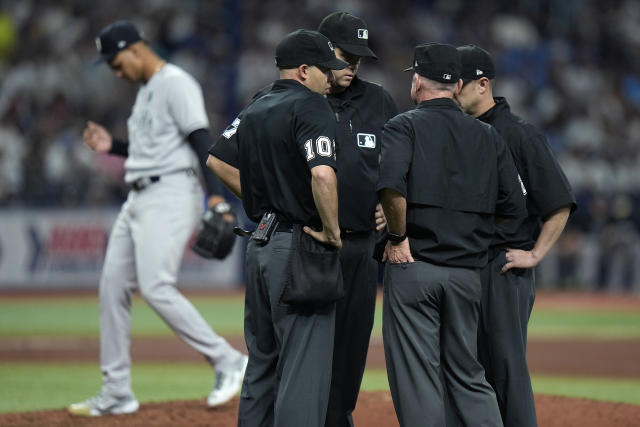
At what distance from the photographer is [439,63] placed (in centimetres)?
481

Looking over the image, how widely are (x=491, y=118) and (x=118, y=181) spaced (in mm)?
13013

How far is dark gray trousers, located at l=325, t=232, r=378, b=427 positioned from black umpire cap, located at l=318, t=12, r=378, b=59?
3.33 feet

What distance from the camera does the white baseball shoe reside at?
6.47 m

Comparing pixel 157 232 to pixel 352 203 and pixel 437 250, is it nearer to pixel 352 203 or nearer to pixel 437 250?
pixel 352 203

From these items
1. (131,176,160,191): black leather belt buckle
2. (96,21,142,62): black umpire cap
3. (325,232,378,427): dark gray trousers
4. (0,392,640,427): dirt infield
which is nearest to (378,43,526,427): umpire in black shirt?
(325,232,378,427): dark gray trousers

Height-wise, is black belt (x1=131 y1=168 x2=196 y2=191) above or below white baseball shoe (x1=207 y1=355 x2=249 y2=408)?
above

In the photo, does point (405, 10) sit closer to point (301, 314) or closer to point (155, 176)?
point (155, 176)

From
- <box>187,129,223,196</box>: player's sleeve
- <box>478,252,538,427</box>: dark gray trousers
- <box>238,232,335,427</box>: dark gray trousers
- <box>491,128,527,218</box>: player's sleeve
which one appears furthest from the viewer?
<box>187,129,223,196</box>: player's sleeve

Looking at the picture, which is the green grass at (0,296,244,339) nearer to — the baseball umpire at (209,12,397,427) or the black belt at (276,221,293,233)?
the baseball umpire at (209,12,397,427)

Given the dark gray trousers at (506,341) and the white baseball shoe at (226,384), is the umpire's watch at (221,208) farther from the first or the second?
the dark gray trousers at (506,341)

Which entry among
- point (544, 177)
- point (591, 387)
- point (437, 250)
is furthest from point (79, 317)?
point (437, 250)

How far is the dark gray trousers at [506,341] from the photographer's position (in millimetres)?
5098

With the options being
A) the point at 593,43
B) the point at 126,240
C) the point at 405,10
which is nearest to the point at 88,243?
the point at 405,10

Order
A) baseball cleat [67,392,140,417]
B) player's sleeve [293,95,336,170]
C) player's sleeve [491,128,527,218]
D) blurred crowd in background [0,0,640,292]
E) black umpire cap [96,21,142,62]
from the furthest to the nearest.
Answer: blurred crowd in background [0,0,640,292]
black umpire cap [96,21,142,62]
baseball cleat [67,392,140,417]
player's sleeve [491,128,527,218]
player's sleeve [293,95,336,170]
